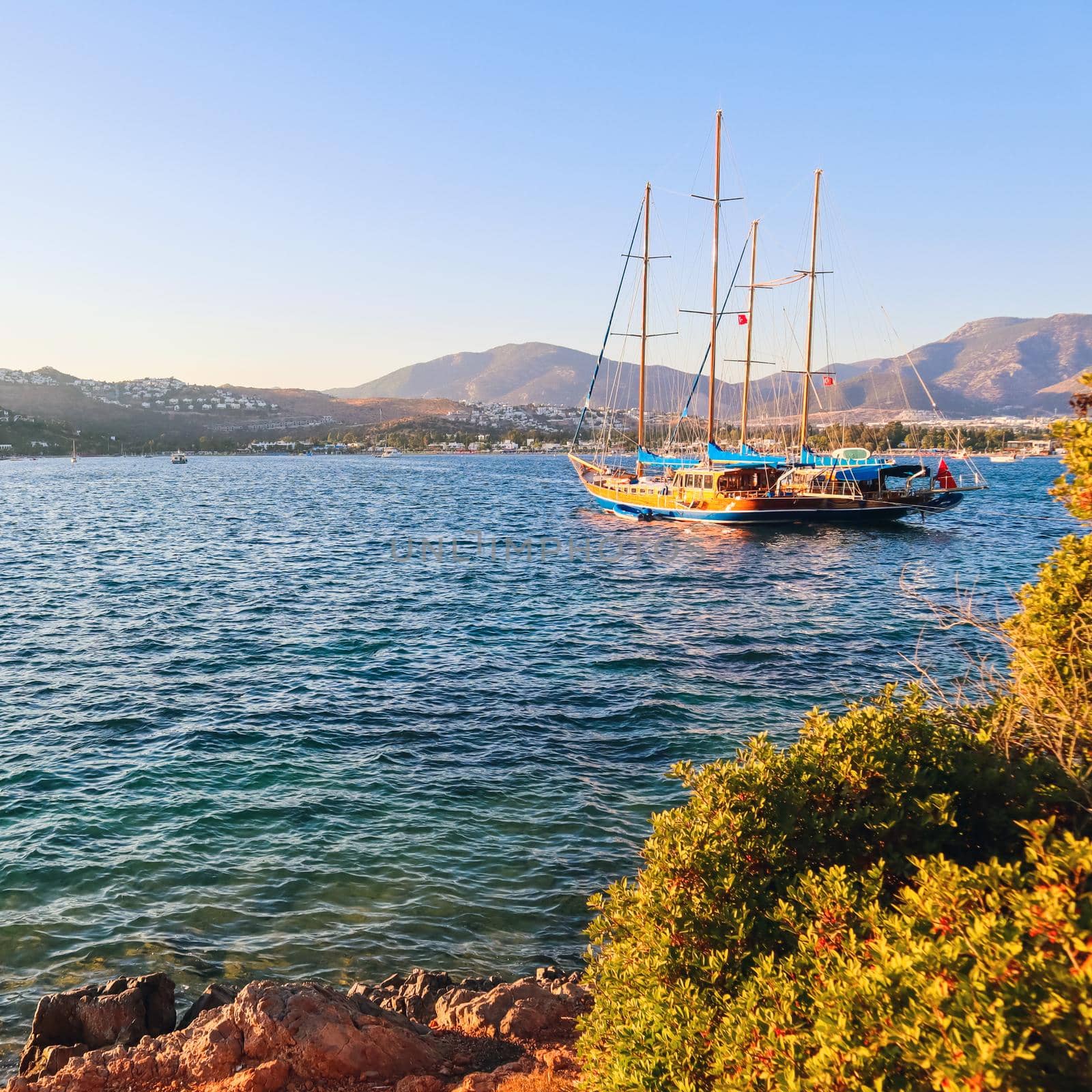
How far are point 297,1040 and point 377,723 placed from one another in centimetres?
1035

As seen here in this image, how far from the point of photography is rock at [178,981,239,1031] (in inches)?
307

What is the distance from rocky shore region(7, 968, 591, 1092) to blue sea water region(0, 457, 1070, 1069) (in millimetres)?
1156

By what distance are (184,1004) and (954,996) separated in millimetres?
8421

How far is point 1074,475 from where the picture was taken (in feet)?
A: 21.2

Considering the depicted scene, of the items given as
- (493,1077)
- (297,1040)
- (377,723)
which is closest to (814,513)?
(377,723)

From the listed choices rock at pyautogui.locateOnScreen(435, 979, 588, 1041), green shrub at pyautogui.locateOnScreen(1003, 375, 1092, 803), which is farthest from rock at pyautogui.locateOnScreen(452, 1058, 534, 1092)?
green shrub at pyautogui.locateOnScreen(1003, 375, 1092, 803)

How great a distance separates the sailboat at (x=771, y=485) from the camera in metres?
53.3

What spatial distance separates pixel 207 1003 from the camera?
783 cm

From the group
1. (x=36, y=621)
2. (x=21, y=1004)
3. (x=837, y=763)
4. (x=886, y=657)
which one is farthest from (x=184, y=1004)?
(x=36, y=621)

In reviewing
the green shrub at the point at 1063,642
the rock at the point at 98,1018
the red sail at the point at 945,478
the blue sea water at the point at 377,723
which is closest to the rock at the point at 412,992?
the blue sea water at the point at 377,723

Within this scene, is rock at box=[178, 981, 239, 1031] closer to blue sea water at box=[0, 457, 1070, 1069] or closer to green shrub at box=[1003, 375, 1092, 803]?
blue sea water at box=[0, 457, 1070, 1069]

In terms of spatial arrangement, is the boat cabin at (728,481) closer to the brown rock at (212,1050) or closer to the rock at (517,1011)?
the rock at (517,1011)

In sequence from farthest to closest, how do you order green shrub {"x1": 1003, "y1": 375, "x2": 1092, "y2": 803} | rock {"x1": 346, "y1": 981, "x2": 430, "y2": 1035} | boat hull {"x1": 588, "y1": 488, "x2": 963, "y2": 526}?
1. boat hull {"x1": 588, "y1": 488, "x2": 963, "y2": 526}
2. rock {"x1": 346, "y1": 981, "x2": 430, "y2": 1035}
3. green shrub {"x1": 1003, "y1": 375, "x2": 1092, "y2": 803}

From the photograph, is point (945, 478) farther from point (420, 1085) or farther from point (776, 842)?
point (420, 1085)
